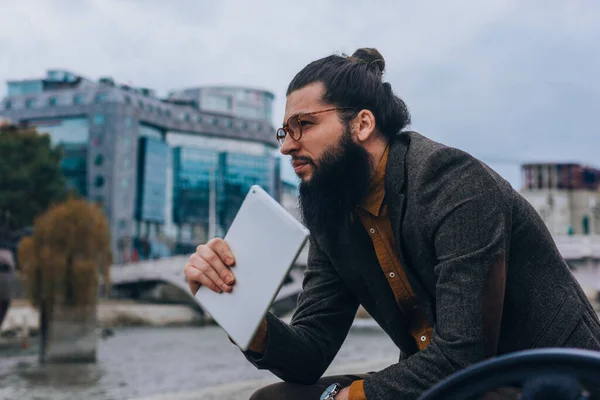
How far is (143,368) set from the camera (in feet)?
59.2

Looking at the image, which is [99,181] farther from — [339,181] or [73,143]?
[339,181]

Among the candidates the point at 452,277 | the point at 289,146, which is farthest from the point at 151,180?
the point at 452,277

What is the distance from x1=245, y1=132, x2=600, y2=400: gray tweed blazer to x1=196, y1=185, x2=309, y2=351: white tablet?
25 centimetres

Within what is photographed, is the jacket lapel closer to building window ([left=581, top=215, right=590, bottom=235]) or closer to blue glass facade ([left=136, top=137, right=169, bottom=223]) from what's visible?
blue glass facade ([left=136, top=137, right=169, bottom=223])

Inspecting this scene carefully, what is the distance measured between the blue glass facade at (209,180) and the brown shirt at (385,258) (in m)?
58.6

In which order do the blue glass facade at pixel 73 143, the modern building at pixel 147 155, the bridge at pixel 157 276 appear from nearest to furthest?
the bridge at pixel 157 276 < the modern building at pixel 147 155 < the blue glass facade at pixel 73 143

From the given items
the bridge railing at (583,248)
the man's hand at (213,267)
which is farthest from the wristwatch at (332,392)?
the bridge railing at (583,248)

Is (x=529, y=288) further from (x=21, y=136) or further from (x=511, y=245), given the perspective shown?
(x=21, y=136)

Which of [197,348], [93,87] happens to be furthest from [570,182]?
[197,348]

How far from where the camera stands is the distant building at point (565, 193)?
216ft

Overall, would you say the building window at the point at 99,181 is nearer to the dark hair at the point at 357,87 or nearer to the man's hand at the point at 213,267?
the dark hair at the point at 357,87

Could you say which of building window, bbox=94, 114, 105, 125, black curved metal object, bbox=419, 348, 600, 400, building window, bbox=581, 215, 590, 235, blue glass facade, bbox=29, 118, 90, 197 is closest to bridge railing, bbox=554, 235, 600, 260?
black curved metal object, bbox=419, 348, 600, 400

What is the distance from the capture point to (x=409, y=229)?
1.58 meters

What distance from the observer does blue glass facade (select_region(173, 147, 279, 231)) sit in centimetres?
6231
